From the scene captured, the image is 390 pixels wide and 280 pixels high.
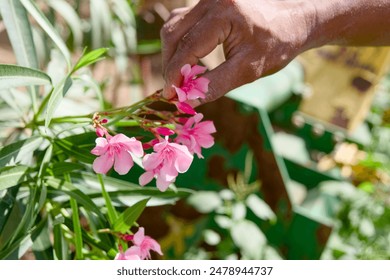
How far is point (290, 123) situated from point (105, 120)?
1.72 metres

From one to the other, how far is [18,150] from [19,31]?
11.0 inches

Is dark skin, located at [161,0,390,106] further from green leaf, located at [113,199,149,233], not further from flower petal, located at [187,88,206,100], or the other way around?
green leaf, located at [113,199,149,233]

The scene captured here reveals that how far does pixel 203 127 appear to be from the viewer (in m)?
1.30

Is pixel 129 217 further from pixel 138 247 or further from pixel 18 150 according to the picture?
pixel 18 150

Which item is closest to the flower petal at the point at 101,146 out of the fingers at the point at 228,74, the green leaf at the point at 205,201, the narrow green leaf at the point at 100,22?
the fingers at the point at 228,74

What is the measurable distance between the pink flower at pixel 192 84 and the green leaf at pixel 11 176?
0.37 meters

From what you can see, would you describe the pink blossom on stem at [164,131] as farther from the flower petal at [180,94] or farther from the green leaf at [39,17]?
the green leaf at [39,17]

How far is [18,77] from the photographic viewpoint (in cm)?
129

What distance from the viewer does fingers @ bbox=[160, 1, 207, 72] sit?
1.23 m

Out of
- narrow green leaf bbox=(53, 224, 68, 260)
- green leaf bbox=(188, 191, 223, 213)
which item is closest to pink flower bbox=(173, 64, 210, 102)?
narrow green leaf bbox=(53, 224, 68, 260)

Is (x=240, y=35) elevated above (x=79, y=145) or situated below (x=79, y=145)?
above

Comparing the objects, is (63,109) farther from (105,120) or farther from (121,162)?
(121,162)

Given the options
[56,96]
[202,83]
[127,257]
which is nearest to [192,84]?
[202,83]

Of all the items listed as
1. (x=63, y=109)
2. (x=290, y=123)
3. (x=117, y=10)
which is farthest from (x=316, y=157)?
(x=63, y=109)
